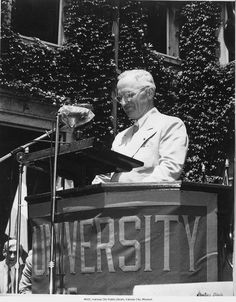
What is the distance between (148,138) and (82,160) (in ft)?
1.40

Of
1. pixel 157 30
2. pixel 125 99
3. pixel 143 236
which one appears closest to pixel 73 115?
pixel 125 99

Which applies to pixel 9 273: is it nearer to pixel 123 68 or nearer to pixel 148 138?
pixel 148 138

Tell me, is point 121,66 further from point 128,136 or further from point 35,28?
point 128,136

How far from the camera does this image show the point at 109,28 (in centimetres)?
779

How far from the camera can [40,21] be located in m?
6.71

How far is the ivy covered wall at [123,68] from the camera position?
6.61 m

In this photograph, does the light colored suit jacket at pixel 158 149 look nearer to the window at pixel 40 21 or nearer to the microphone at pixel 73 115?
the microphone at pixel 73 115

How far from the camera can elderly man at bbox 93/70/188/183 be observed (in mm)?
3344

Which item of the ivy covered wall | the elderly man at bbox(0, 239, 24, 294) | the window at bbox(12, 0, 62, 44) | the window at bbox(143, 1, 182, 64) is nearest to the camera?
the elderly man at bbox(0, 239, 24, 294)

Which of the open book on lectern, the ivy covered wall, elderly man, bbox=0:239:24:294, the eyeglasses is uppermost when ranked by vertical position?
the ivy covered wall

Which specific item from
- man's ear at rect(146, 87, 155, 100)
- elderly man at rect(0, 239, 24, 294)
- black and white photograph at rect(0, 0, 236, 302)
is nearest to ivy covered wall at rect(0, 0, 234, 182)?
black and white photograph at rect(0, 0, 236, 302)

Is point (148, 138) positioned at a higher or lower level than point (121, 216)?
higher

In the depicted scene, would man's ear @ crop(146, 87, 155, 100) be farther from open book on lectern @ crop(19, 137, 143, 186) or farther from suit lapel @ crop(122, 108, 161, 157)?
open book on lectern @ crop(19, 137, 143, 186)

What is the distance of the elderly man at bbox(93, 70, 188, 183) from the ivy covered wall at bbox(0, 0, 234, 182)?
2.33m
